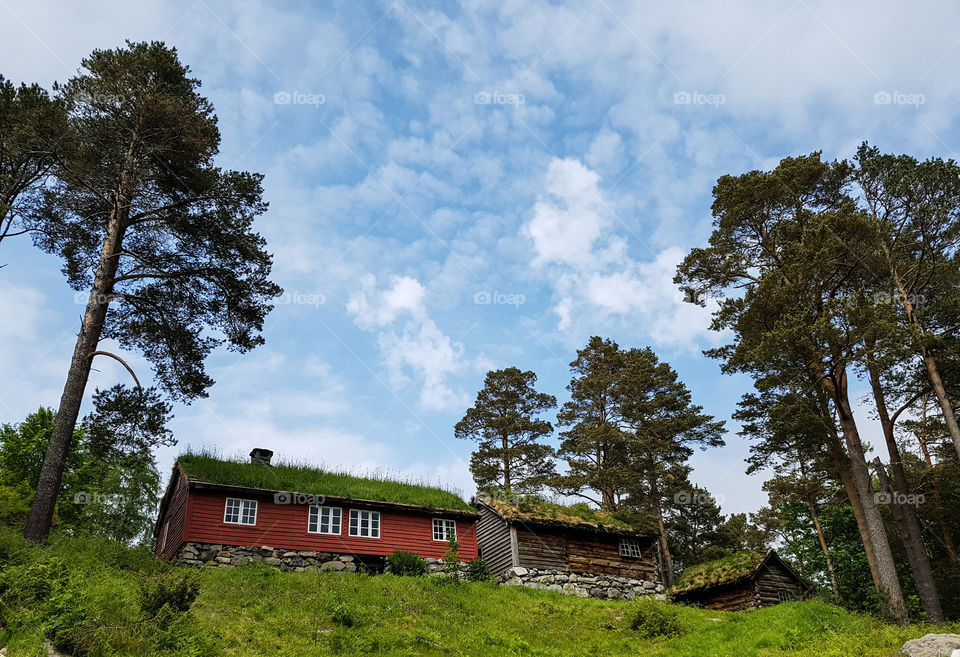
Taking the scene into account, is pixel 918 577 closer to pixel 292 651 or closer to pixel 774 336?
pixel 774 336

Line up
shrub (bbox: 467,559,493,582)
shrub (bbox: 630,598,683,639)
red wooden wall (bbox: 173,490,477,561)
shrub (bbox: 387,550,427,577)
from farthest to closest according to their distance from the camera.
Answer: shrub (bbox: 467,559,493,582), shrub (bbox: 387,550,427,577), red wooden wall (bbox: 173,490,477,561), shrub (bbox: 630,598,683,639)

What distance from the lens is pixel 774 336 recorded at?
20062mm

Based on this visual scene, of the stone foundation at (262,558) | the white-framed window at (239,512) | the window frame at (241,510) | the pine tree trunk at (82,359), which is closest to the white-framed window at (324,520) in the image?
the stone foundation at (262,558)

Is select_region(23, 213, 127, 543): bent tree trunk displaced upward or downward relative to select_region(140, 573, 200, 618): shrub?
upward

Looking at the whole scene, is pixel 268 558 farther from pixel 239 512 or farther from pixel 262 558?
pixel 239 512

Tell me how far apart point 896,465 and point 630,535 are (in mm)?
11821

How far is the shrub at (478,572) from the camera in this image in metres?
25.2

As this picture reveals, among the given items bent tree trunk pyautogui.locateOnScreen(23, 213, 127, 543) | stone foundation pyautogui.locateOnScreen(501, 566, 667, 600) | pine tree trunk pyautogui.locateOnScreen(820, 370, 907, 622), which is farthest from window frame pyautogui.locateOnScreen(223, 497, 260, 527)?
pine tree trunk pyautogui.locateOnScreen(820, 370, 907, 622)

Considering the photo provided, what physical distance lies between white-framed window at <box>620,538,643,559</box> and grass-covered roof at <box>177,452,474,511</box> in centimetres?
809

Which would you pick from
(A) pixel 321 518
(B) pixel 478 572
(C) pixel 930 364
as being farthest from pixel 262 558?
(C) pixel 930 364

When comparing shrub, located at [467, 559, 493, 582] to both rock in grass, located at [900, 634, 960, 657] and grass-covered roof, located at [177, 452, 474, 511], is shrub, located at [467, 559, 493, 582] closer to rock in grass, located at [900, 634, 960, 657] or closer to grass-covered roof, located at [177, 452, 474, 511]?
grass-covered roof, located at [177, 452, 474, 511]

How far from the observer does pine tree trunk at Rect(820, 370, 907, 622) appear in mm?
Answer: 17609

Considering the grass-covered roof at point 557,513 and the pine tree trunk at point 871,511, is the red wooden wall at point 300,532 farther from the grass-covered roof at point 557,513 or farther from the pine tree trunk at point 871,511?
the pine tree trunk at point 871,511

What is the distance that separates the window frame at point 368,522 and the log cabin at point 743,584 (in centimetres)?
1541
